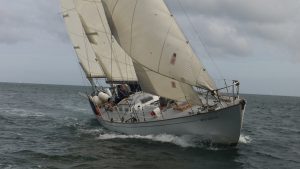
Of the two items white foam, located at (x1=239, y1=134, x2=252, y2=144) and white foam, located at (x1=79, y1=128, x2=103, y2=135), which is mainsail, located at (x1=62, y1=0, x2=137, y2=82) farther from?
white foam, located at (x1=239, y1=134, x2=252, y2=144)

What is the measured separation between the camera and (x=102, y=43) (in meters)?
35.0

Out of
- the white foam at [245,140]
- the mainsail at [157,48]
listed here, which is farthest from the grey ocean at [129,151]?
the mainsail at [157,48]

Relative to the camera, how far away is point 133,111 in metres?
26.4

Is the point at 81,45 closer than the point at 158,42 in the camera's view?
No

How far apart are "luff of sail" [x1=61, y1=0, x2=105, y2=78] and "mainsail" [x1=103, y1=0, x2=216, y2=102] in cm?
1529

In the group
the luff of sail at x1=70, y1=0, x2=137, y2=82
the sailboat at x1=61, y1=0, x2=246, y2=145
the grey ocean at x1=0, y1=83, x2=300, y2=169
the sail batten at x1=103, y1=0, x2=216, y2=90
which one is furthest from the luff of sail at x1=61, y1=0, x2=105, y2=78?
the sail batten at x1=103, y1=0, x2=216, y2=90

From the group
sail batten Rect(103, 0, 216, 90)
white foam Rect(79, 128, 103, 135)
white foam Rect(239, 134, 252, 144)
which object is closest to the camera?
sail batten Rect(103, 0, 216, 90)

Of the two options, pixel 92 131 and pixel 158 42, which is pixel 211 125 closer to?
pixel 158 42

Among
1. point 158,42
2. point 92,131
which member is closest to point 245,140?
point 158,42

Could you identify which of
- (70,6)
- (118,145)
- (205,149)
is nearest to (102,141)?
(118,145)

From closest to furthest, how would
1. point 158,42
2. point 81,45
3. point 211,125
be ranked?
point 158,42
point 211,125
point 81,45

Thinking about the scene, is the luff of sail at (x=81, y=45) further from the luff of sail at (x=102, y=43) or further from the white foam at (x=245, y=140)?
the white foam at (x=245, y=140)

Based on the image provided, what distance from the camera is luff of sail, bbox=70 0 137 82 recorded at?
34.2 meters

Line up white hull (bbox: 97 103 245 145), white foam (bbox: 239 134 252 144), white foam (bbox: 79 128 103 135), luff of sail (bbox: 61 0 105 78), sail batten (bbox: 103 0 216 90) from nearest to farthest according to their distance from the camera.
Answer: sail batten (bbox: 103 0 216 90)
white hull (bbox: 97 103 245 145)
white foam (bbox: 239 134 252 144)
white foam (bbox: 79 128 103 135)
luff of sail (bbox: 61 0 105 78)
